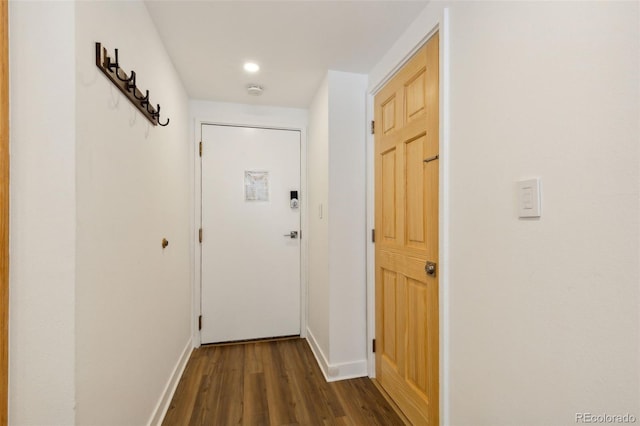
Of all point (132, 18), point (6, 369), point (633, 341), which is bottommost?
point (6, 369)

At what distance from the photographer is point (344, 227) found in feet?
7.01

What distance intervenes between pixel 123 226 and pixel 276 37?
135cm

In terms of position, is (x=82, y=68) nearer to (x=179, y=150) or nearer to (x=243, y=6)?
(x=243, y=6)

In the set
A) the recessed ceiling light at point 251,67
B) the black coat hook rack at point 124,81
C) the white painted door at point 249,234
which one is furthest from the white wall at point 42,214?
the white painted door at point 249,234

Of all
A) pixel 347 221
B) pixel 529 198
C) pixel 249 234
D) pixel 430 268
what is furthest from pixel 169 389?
pixel 529 198

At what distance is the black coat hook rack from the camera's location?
1.01 m

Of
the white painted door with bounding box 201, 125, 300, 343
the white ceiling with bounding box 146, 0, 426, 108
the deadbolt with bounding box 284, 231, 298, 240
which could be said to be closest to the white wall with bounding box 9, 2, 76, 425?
the white ceiling with bounding box 146, 0, 426, 108

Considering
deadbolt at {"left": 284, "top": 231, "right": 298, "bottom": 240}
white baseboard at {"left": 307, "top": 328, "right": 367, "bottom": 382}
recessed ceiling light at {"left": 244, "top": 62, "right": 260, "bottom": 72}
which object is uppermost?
recessed ceiling light at {"left": 244, "top": 62, "right": 260, "bottom": 72}

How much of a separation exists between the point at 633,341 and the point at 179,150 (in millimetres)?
2548

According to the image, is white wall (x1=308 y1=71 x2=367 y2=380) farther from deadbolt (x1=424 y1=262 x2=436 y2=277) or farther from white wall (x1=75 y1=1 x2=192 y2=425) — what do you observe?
white wall (x1=75 y1=1 x2=192 y2=425)

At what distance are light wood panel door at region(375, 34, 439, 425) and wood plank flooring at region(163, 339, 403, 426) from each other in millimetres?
205

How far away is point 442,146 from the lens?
4.40 feet

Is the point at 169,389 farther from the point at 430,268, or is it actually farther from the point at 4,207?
the point at 430,268

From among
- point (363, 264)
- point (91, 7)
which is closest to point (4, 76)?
point (91, 7)
